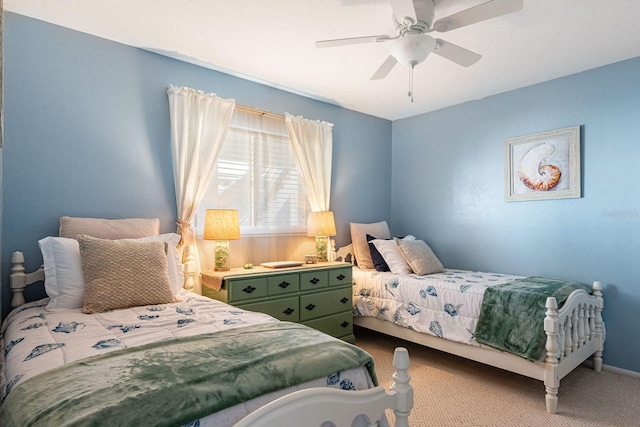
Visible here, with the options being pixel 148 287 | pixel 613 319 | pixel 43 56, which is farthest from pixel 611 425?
pixel 43 56

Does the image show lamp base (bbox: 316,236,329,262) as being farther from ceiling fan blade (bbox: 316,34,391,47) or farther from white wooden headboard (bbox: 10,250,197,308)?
white wooden headboard (bbox: 10,250,197,308)

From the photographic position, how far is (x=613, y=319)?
2.94m

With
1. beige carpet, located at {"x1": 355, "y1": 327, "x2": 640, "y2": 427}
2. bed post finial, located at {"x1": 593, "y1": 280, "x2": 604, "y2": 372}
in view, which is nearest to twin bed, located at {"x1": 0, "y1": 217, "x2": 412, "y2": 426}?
beige carpet, located at {"x1": 355, "y1": 327, "x2": 640, "y2": 427}

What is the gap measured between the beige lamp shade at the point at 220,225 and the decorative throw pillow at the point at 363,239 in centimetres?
146

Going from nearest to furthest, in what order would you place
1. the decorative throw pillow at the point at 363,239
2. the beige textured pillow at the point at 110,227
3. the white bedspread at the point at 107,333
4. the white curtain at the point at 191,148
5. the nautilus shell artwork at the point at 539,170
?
the white bedspread at the point at 107,333 < the beige textured pillow at the point at 110,227 < the white curtain at the point at 191,148 < the nautilus shell artwork at the point at 539,170 < the decorative throw pillow at the point at 363,239

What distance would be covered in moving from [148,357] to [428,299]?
2343 mm

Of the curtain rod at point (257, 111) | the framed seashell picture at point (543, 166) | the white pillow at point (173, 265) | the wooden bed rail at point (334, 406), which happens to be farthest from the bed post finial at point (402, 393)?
the framed seashell picture at point (543, 166)

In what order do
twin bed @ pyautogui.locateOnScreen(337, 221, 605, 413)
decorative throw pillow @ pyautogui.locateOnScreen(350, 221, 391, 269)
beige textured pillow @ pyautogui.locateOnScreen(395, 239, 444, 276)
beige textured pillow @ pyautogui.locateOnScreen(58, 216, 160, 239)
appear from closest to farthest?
beige textured pillow @ pyautogui.locateOnScreen(58, 216, 160, 239)
twin bed @ pyautogui.locateOnScreen(337, 221, 605, 413)
beige textured pillow @ pyautogui.locateOnScreen(395, 239, 444, 276)
decorative throw pillow @ pyautogui.locateOnScreen(350, 221, 391, 269)

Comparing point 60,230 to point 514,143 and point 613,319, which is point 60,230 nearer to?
point 514,143

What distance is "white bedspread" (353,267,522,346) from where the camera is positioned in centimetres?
282

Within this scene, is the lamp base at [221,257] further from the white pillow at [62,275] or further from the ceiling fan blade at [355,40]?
the ceiling fan blade at [355,40]

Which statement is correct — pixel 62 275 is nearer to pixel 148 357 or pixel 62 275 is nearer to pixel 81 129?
pixel 81 129

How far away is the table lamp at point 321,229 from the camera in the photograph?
3505 mm

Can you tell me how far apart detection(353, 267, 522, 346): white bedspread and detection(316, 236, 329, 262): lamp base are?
373 millimetres
